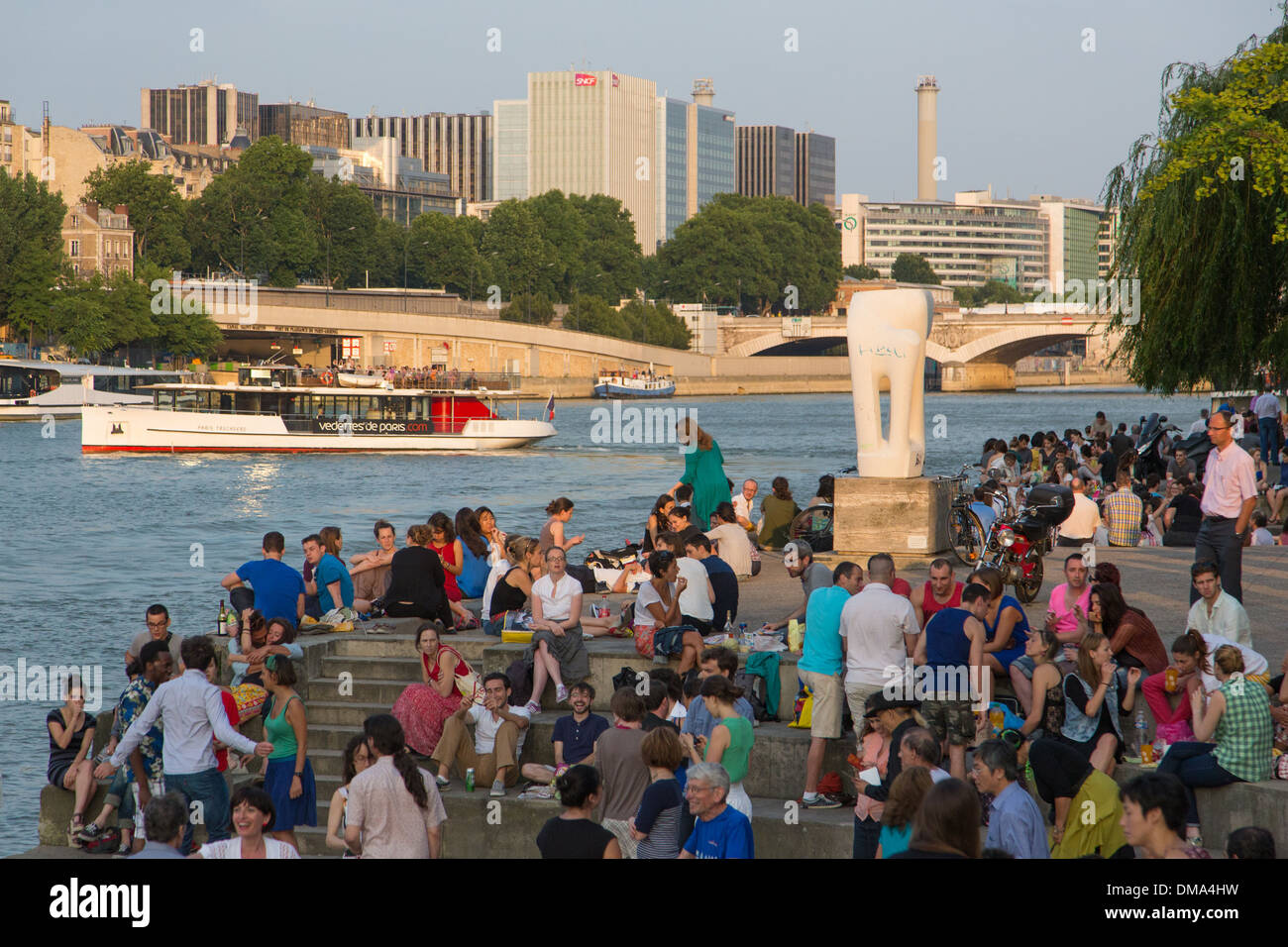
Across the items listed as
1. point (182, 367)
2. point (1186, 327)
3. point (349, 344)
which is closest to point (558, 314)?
point (349, 344)

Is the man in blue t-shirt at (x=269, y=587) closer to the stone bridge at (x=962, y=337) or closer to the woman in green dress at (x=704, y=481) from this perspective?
the woman in green dress at (x=704, y=481)

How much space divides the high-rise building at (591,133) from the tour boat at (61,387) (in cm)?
8695

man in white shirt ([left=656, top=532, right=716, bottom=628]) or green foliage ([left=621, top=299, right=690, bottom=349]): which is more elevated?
green foliage ([left=621, top=299, right=690, bottom=349])

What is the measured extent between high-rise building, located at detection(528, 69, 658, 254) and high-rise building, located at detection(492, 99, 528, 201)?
19.3 feet

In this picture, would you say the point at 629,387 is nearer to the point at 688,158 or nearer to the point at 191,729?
the point at 688,158

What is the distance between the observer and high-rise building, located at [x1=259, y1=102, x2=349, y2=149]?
570ft

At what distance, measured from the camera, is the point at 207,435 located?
2127 inches

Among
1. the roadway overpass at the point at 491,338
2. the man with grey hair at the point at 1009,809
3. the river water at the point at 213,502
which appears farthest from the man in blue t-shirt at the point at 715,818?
the roadway overpass at the point at 491,338

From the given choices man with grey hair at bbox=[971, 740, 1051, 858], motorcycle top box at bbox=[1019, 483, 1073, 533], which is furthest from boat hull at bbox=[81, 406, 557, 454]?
man with grey hair at bbox=[971, 740, 1051, 858]

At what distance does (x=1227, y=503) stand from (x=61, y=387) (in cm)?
7131

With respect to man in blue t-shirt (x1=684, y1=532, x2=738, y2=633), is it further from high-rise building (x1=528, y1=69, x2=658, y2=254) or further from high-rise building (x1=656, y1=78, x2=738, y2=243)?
high-rise building (x1=656, y1=78, x2=738, y2=243)
